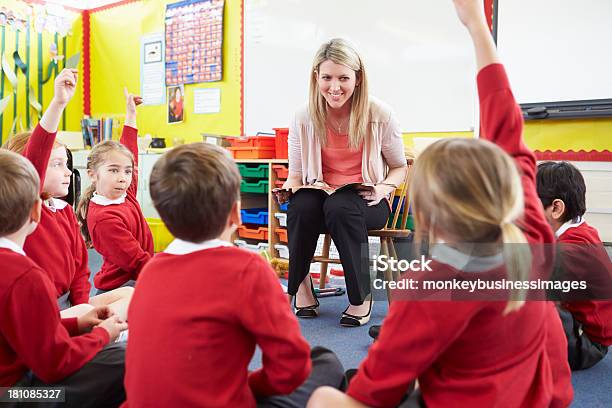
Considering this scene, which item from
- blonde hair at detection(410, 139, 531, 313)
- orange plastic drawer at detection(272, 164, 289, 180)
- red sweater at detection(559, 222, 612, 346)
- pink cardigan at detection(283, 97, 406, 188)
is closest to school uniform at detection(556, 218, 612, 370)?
red sweater at detection(559, 222, 612, 346)

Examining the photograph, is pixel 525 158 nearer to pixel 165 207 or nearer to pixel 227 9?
pixel 165 207

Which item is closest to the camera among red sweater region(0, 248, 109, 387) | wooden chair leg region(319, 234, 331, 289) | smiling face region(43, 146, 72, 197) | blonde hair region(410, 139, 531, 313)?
blonde hair region(410, 139, 531, 313)

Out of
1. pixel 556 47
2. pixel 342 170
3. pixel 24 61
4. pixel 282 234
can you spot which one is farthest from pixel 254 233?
pixel 24 61

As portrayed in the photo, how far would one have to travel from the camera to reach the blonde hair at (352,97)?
2105 millimetres

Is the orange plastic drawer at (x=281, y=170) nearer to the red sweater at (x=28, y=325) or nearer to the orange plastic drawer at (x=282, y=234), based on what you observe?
the orange plastic drawer at (x=282, y=234)

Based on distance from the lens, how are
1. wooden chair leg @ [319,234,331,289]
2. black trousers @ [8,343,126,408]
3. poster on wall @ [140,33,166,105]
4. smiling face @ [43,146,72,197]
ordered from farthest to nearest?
poster on wall @ [140,33,166,105] → wooden chair leg @ [319,234,331,289] → smiling face @ [43,146,72,197] → black trousers @ [8,343,126,408]

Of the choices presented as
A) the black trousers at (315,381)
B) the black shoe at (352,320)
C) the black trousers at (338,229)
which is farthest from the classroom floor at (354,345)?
the black trousers at (315,381)

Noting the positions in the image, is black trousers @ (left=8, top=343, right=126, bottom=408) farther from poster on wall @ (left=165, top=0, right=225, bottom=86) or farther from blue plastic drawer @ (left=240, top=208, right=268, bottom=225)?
poster on wall @ (left=165, top=0, right=225, bottom=86)

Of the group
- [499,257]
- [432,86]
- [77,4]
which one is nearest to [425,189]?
[499,257]

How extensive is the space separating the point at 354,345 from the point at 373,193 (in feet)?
1.87

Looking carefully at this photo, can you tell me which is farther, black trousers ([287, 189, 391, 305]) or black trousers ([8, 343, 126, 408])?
black trousers ([287, 189, 391, 305])

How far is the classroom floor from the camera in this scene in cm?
147

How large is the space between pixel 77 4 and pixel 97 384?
4.70 meters

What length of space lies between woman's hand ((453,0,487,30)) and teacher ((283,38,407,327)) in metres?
1.08
